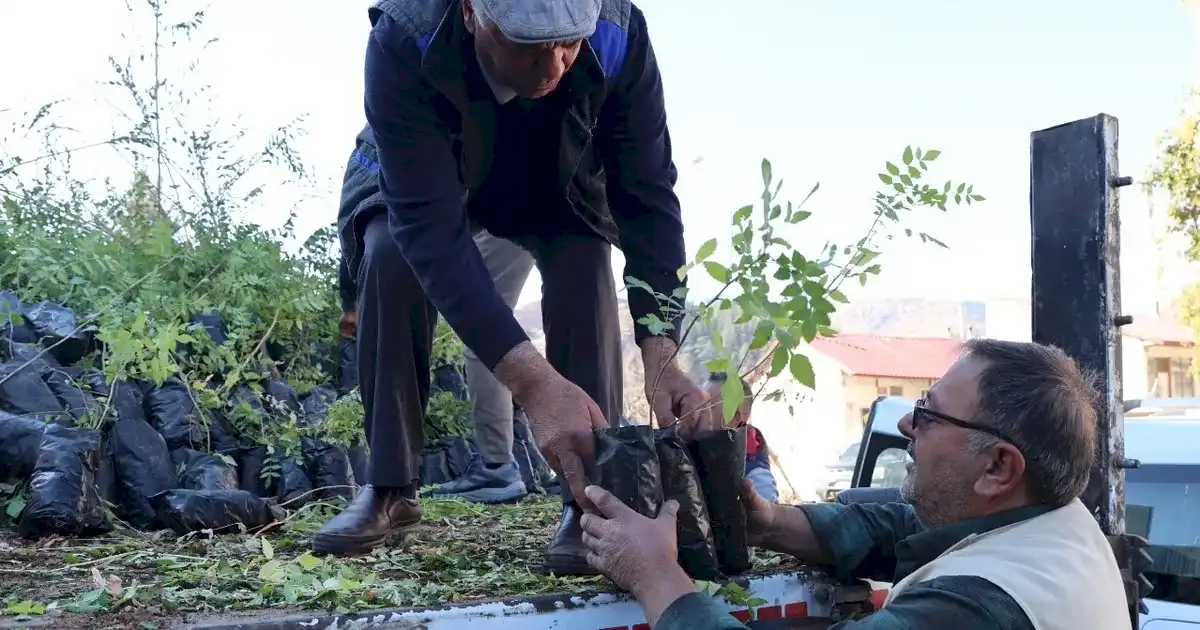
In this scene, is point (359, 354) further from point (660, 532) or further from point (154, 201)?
point (154, 201)

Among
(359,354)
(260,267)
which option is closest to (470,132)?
(359,354)

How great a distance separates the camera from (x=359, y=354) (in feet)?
10.1

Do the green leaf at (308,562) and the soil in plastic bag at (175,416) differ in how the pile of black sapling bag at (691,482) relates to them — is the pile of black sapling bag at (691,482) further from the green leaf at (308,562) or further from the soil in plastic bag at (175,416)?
the soil in plastic bag at (175,416)

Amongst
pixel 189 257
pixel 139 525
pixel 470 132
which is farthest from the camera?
pixel 189 257


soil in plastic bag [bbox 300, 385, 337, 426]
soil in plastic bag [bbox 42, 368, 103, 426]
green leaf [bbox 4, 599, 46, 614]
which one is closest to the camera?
green leaf [bbox 4, 599, 46, 614]

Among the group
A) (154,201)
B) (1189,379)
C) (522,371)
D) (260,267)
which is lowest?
(1189,379)

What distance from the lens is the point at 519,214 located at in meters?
3.07

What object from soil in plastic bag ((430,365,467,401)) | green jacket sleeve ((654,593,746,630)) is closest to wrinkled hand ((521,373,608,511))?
green jacket sleeve ((654,593,746,630))

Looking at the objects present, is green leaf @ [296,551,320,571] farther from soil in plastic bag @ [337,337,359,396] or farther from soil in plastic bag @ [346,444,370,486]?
soil in plastic bag @ [337,337,359,396]

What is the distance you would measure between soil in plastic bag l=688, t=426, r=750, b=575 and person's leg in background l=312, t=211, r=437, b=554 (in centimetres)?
93

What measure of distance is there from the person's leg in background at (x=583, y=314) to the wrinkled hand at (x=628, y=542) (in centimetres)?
72

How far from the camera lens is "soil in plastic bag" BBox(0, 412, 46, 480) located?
363cm

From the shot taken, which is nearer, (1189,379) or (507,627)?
(507,627)

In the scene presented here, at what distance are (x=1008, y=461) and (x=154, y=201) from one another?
25.2ft
